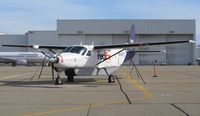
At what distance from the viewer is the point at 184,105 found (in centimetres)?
1246

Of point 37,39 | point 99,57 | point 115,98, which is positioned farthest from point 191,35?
point 115,98

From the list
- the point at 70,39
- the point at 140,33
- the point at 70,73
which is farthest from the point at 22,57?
the point at 70,73

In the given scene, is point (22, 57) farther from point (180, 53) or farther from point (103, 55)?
point (103, 55)

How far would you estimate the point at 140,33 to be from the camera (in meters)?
97.8

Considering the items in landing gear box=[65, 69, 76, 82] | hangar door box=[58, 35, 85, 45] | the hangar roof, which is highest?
the hangar roof

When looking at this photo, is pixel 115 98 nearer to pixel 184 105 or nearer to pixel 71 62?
pixel 184 105

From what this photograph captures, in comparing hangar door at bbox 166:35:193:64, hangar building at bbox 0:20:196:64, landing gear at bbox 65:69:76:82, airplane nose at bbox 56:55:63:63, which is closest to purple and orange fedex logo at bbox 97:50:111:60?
landing gear at bbox 65:69:76:82

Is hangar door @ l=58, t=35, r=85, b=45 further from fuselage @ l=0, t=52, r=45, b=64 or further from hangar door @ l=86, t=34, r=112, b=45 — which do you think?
fuselage @ l=0, t=52, r=45, b=64

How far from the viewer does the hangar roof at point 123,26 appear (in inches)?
3838

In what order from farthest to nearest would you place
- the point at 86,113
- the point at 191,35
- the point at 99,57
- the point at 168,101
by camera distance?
the point at 191,35
the point at 99,57
the point at 168,101
the point at 86,113

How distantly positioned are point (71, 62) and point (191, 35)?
80.1 metres

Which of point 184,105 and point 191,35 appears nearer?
point 184,105

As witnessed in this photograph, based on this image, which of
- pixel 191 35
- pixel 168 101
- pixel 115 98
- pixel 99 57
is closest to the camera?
pixel 168 101

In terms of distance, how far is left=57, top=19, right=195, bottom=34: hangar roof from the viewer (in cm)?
9749
